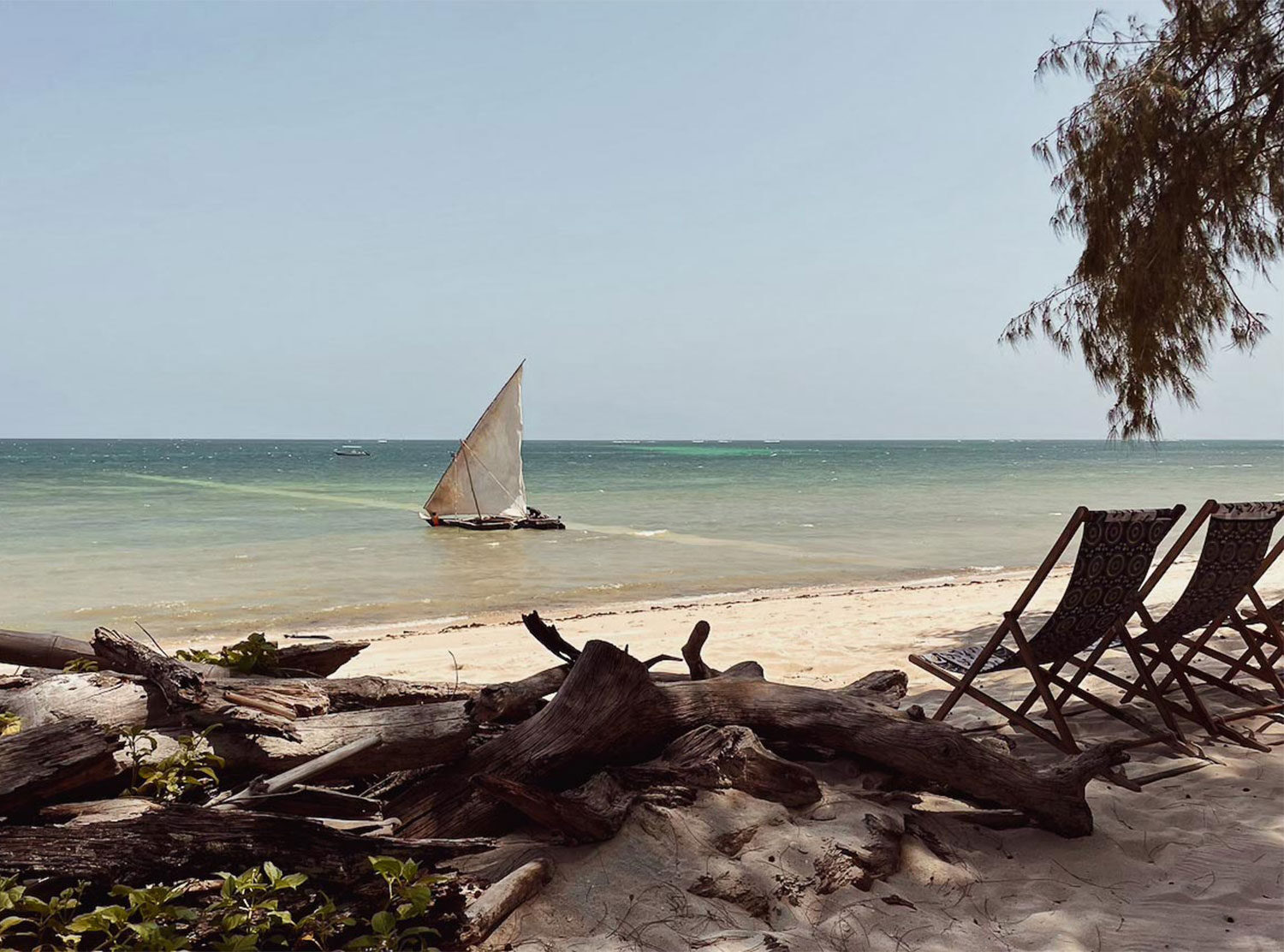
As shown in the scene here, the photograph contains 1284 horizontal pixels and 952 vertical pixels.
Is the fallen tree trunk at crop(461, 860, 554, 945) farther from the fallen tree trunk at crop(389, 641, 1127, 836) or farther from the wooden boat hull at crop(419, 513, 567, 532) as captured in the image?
the wooden boat hull at crop(419, 513, 567, 532)

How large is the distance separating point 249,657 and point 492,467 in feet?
72.3

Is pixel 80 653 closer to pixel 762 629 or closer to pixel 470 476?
pixel 762 629

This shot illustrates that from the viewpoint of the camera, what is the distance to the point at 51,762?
240 centimetres

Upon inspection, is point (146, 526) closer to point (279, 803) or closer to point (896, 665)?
point (896, 665)

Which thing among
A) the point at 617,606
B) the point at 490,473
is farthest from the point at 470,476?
the point at 617,606

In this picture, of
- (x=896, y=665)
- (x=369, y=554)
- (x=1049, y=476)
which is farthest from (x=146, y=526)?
(x=1049, y=476)

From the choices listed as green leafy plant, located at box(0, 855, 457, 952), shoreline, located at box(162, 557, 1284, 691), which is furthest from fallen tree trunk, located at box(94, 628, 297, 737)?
shoreline, located at box(162, 557, 1284, 691)

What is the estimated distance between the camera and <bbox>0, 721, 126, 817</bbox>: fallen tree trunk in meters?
2.35

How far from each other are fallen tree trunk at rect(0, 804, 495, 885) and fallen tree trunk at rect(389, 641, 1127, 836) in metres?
0.46

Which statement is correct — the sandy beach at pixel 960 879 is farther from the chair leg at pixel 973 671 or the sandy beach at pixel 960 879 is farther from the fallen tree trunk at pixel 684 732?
the chair leg at pixel 973 671

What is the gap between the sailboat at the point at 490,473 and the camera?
24.5 m

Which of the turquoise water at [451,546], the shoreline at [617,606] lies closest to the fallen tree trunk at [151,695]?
the shoreline at [617,606]

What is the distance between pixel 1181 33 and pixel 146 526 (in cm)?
2118

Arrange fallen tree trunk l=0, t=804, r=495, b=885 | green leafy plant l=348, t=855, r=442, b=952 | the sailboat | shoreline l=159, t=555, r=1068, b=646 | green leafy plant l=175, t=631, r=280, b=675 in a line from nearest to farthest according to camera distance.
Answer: green leafy plant l=348, t=855, r=442, b=952, fallen tree trunk l=0, t=804, r=495, b=885, green leafy plant l=175, t=631, r=280, b=675, shoreline l=159, t=555, r=1068, b=646, the sailboat
